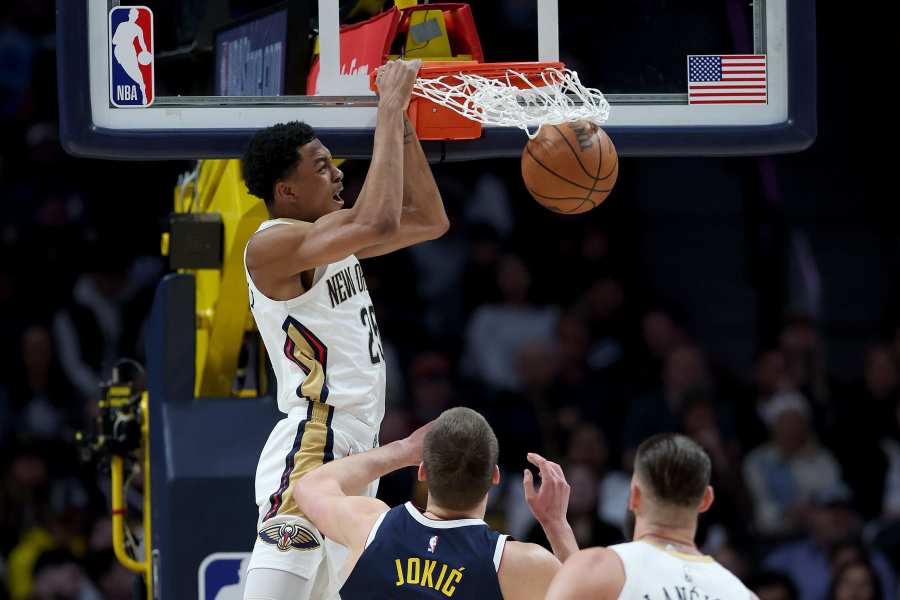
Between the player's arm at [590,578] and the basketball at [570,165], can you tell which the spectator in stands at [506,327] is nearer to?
the basketball at [570,165]

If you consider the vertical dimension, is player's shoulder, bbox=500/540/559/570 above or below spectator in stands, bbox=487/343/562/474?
above

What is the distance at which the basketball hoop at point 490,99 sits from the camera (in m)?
4.77

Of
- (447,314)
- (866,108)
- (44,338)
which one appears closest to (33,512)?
(44,338)

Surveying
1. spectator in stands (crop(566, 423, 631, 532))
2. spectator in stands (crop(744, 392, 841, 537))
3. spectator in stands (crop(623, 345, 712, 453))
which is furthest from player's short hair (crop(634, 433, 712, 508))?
spectator in stands (crop(744, 392, 841, 537))

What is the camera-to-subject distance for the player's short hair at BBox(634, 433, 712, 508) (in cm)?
368

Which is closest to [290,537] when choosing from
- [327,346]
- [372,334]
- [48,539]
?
[327,346]

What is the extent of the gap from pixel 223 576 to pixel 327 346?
1.37 m

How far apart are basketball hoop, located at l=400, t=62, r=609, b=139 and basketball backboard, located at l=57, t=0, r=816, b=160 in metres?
0.16

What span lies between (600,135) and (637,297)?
5.54m

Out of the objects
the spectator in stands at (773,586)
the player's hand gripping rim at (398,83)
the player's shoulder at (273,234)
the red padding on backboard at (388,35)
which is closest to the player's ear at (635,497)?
the player's shoulder at (273,234)

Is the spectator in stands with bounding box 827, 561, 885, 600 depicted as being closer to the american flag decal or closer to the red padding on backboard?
the american flag decal

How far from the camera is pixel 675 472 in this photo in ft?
12.1

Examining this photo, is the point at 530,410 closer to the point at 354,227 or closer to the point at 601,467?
the point at 601,467

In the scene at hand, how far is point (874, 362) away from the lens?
31.5 feet
